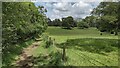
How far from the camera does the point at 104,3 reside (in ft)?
97.1

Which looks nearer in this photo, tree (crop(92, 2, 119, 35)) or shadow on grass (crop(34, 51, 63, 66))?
shadow on grass (crop(34, 51, 63, 66))

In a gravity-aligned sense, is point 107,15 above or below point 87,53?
above

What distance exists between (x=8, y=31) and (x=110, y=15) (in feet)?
49.5

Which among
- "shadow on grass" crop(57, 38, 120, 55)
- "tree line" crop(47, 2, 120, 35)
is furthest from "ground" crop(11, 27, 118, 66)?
"tree line" crop(47, 2, 120, 35)

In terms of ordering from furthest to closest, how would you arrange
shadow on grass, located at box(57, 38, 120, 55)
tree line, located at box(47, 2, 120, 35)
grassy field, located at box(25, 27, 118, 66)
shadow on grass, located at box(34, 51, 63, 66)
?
tree line, located at box(47, 2, 120, 35) → shadow on grass, located at box(57, 38, 120, 55) → grassy field, located at box(25, 27, 118, 66) → shadow on grass, located at box(34, 51, 63, 66)

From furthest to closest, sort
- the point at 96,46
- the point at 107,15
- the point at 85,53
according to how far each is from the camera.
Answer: the point at 96,46 < the point at 107,15 < the point at 85,53

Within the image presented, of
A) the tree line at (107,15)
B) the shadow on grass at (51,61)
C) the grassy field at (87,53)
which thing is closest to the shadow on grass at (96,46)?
the grassy field at (87,53)

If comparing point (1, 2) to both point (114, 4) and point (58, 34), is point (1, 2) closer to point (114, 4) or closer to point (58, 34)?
point (114, 4)

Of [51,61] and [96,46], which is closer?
[51,61]

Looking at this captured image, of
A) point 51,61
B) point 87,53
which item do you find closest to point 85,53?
point 87,53

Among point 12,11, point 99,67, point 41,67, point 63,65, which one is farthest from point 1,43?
point 99,67

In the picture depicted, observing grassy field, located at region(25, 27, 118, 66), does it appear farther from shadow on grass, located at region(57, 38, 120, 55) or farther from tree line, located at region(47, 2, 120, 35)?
tree line, located at region(47, 2, 120, 35)

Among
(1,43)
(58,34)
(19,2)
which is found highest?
(19,2)

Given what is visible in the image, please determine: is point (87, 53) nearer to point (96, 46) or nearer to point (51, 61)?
point (96, 46)
